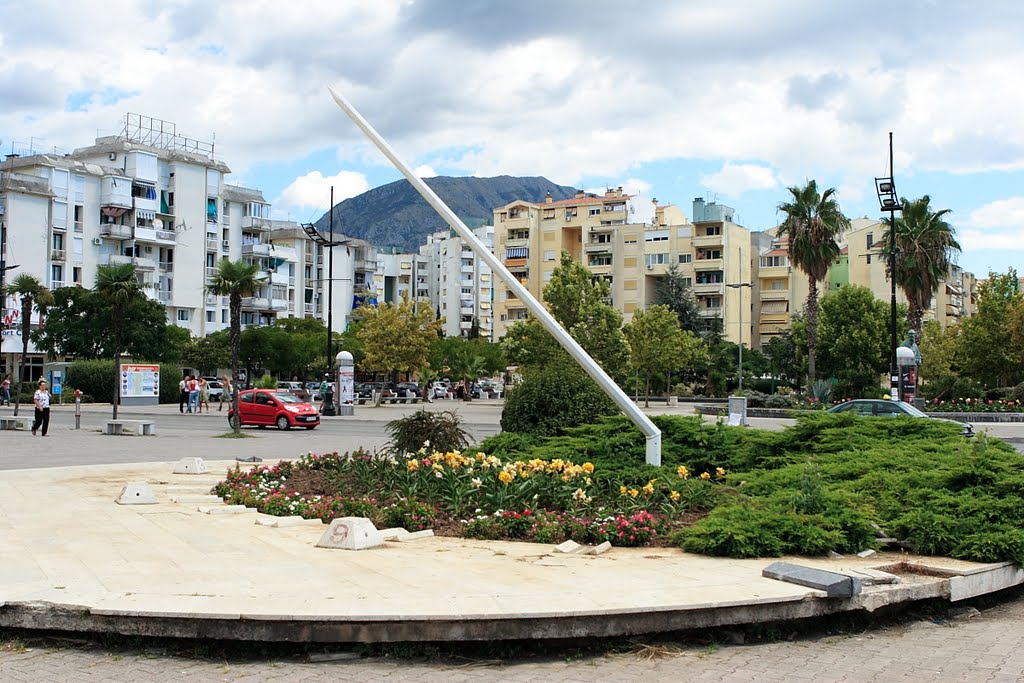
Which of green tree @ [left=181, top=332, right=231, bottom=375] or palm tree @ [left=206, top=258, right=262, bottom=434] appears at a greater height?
palm tree @ [left=206, top=258, right=262, bottom=434]

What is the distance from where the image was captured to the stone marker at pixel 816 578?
665 cm

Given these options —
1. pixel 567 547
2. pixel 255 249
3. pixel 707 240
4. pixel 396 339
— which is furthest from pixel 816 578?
pixel 707 240

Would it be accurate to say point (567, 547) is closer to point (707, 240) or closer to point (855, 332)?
point (855, 332)

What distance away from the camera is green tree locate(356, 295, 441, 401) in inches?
2534

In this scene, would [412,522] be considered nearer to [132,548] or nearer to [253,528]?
[253,528]

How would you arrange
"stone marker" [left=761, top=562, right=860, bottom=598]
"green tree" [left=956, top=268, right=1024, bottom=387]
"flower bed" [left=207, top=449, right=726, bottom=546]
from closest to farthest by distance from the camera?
"stone marker" [left=761, top=562, right=860, bottom=598]
"flower bed" [left=207, top=449, right=726, bottom=546]
"green tree" [left=956, top=268, right=1024, bottom=387]

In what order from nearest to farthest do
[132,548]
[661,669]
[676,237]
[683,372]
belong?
[661,669] < [132,548] < [683,372] < [676,237]

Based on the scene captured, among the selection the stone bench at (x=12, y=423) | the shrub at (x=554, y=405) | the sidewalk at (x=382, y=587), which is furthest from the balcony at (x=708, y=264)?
the sidewalk at (x=382, y=587)

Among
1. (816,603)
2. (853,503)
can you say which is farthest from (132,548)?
(853,503)

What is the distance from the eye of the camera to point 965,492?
29.8 ft

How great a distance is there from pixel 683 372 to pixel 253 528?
72007 millimetres

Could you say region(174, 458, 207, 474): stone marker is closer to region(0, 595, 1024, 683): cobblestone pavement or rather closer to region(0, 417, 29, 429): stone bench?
region(0, 595, 1024, 683): cobblestone pavement

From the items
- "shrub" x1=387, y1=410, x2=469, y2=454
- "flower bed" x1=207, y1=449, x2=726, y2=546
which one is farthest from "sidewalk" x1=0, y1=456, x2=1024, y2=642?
"shrub" x1=387, y1=410, x2=469, y2=454

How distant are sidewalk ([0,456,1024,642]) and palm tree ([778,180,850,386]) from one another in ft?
158
